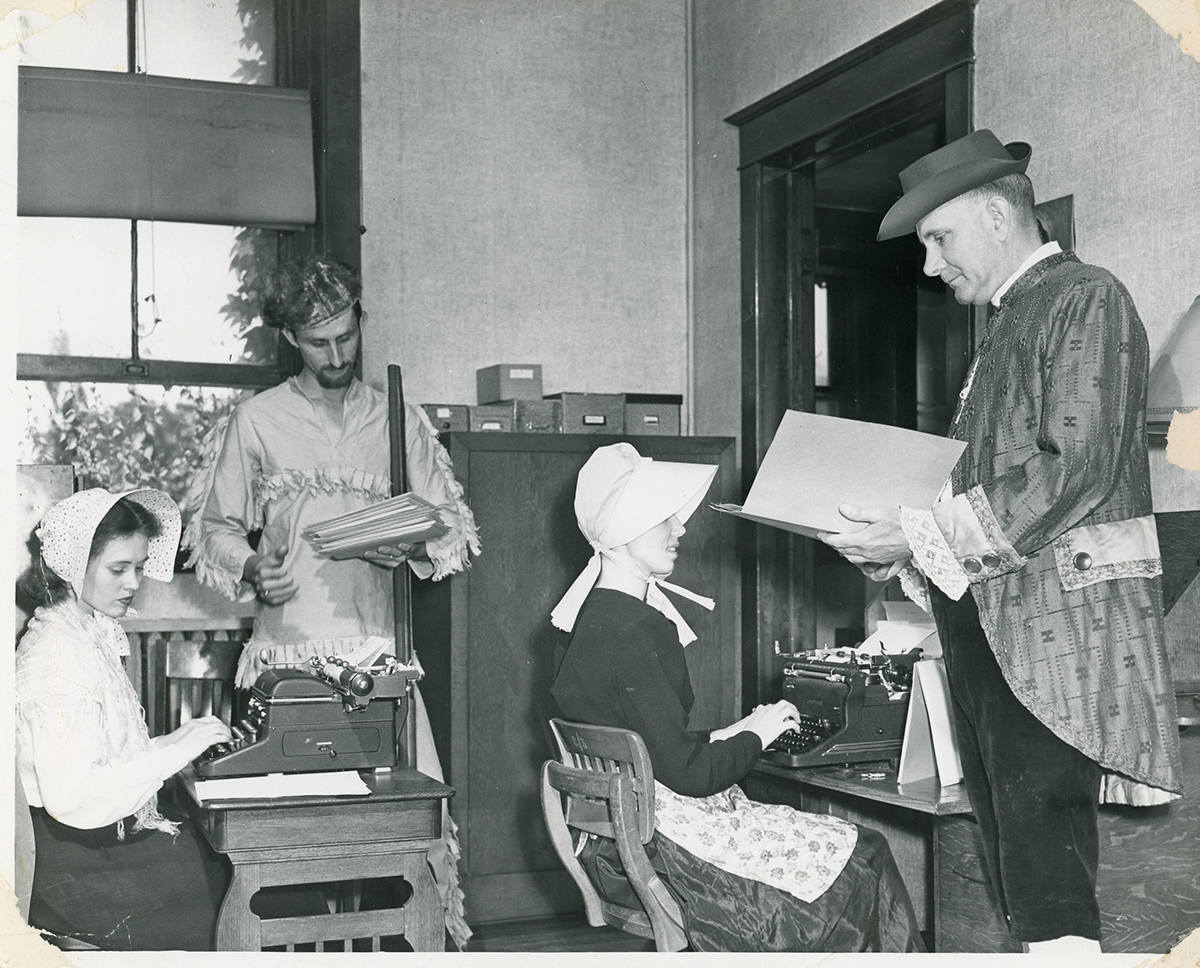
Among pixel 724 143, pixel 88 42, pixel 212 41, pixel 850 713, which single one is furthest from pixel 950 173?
pixel 88 42

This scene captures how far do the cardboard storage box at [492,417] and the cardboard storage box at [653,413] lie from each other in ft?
1.51

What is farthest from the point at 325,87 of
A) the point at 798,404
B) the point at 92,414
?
the point at 798,404

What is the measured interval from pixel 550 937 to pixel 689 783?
6.13 feet

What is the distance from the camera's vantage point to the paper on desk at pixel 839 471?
263 cm

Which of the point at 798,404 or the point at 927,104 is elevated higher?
the point at 927,104

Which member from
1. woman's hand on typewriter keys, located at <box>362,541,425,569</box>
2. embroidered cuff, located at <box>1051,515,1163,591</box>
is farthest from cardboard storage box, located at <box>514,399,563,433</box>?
embroidered cuff, located at <box>1051,515,1163,591</box>

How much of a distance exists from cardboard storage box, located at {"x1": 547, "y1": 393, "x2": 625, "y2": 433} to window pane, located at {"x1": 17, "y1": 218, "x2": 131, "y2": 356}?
1.62 meters

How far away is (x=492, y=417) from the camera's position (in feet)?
16.1

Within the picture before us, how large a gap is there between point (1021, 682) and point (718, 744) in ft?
2.23

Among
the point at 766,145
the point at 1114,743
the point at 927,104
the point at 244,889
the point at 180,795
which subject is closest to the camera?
the point at 1114,743

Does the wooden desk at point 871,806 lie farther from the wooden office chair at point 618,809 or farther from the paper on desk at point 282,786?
the paper on desk at point 282,786

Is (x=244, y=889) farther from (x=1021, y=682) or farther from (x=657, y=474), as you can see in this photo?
(x=1021, y=682)

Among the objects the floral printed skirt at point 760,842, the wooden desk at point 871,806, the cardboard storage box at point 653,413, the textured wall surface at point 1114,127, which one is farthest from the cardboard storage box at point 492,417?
the floral printed skirt at point 760,842

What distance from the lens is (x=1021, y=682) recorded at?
8.41ft
